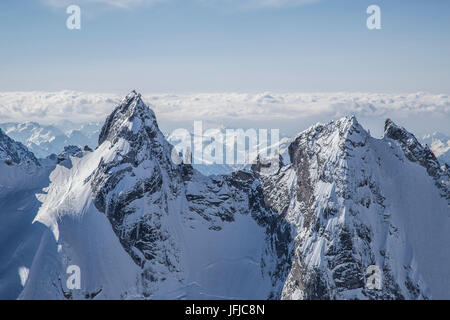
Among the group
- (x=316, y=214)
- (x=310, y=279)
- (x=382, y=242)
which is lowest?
(x=310, y=279)

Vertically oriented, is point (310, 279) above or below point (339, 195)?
below
